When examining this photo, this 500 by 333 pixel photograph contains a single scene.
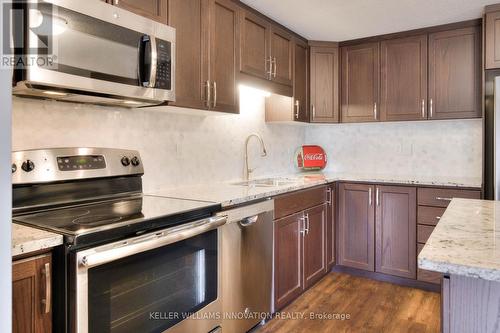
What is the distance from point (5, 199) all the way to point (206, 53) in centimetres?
156

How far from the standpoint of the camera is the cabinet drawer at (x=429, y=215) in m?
2.78

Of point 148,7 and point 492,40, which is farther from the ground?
point 492,40

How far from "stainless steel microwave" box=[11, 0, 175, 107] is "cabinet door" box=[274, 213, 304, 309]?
1.16 metres

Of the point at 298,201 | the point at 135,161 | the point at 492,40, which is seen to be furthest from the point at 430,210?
the point at 135,161

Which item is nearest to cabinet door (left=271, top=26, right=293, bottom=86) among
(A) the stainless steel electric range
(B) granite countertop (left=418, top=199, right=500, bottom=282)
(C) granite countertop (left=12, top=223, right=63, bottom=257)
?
(A) the stainless steel electric range

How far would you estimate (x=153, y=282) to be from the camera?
4.68 feet

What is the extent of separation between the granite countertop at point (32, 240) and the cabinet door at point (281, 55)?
6.81 ft

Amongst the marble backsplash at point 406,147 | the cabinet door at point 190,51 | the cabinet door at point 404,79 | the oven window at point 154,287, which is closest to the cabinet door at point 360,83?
the cabinet door at point 404,79

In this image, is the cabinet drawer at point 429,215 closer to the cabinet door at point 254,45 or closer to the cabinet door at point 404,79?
the cabinet door at point 404,79

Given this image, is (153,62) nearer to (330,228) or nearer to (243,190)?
(243,190)

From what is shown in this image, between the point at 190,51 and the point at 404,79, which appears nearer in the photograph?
the point at 190,51

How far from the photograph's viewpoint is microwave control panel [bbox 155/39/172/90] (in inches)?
66.9

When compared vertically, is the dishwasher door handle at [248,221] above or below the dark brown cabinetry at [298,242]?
above

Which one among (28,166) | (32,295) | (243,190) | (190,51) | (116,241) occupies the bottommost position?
(32,295)
